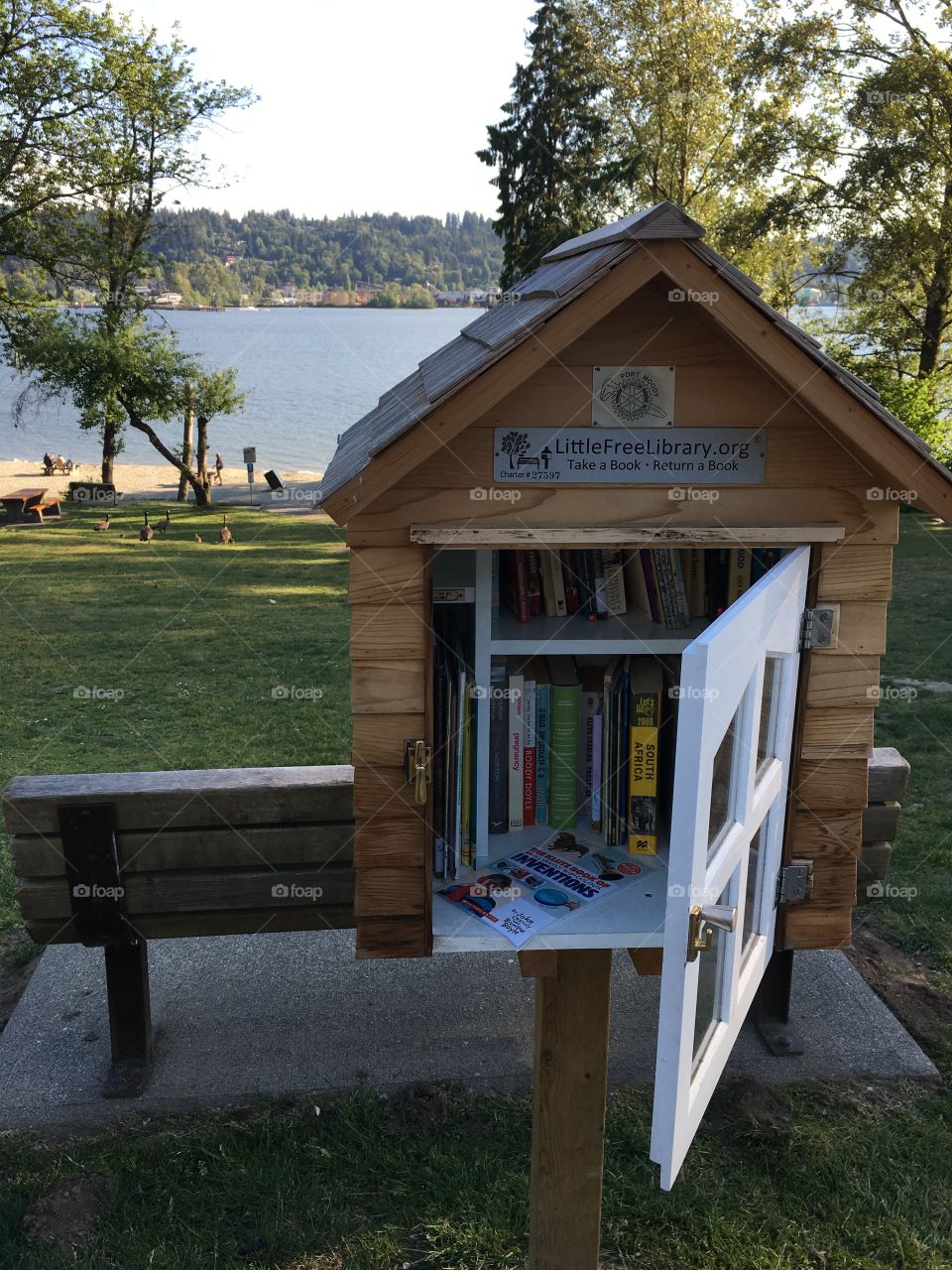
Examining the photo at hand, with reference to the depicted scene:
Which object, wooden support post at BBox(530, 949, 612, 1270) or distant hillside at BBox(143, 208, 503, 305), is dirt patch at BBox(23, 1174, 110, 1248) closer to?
wooden support post at BBox(530, 949, 612, 1270)

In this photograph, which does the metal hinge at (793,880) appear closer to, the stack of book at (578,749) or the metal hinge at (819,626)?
the stack of book at (578,749)

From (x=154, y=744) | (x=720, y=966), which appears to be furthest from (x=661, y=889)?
(x=154, y=744)

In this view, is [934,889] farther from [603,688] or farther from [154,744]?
[154,744]

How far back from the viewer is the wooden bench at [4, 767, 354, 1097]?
4.02m

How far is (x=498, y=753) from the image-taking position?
3.62m

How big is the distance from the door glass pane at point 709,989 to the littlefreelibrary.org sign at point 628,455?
112cm

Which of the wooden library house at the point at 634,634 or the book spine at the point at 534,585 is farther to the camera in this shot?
the book spine at the point at 534,585

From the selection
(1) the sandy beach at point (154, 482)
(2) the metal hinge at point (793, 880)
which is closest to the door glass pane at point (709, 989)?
(2) the metal hinge at point (793, 880)

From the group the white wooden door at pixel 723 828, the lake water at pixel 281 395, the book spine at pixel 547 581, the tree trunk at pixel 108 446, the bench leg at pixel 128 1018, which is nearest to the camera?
the white wooden door at pixel 723 828

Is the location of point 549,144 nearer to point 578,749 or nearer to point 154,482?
point 154,482

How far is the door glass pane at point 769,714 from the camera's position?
293cm

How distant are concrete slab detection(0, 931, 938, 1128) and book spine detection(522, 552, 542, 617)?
2.00 meters

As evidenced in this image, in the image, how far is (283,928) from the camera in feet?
14.0

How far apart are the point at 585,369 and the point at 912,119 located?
2327cm
